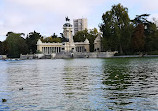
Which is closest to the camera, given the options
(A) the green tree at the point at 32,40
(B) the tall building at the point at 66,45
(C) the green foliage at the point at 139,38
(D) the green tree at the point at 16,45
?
(C) the green foliage at the point at 139,38

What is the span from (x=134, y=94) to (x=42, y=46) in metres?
102

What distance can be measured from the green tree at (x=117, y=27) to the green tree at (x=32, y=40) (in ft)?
146

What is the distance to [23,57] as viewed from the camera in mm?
105250

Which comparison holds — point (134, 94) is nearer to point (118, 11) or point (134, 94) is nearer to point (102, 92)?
point (102, 92)

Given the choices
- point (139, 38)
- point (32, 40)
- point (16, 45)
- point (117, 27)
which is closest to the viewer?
point (139, 38)

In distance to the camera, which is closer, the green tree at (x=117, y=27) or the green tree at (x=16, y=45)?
the green tree at (x=117, y=27)

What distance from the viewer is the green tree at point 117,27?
7894 centimetres

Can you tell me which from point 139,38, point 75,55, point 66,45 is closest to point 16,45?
point 66,45

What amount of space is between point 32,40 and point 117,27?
53.7 metres

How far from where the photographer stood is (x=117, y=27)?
258ft

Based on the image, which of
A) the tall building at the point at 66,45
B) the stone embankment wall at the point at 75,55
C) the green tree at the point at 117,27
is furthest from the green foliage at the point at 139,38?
the tall building at the point at 66,45

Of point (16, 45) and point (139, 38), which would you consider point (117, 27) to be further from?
point (16, 45)

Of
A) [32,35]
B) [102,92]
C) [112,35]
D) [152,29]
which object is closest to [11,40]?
[32,35]

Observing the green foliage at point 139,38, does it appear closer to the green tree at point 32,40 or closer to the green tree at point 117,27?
the green tree at point 117,27
